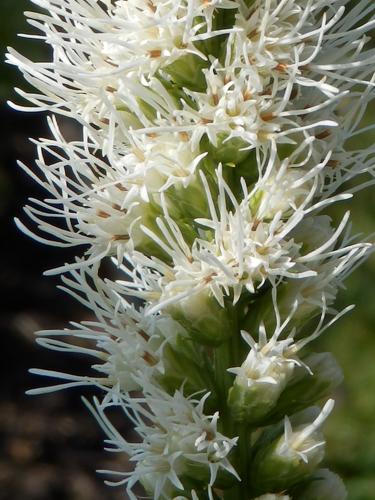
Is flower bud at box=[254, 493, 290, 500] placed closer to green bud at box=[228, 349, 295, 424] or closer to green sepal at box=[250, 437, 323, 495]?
green sepal at box=[250, 437, 323, 495]

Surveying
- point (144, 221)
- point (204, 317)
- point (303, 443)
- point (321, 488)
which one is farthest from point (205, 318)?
point (321, 488)

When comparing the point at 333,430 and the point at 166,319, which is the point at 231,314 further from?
the point at 333,430

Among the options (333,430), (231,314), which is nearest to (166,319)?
(231,314)

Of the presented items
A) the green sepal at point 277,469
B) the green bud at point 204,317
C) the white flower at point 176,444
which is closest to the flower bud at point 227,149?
the green bud at point 204,317

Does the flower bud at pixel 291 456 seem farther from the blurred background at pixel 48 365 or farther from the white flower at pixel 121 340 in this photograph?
the blurred background at pixel 48 365

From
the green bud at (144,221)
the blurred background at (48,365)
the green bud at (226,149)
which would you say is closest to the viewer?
the green bud at (226,149)

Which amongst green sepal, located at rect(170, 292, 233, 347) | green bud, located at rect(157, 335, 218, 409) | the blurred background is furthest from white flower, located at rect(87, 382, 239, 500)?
the blurred background
